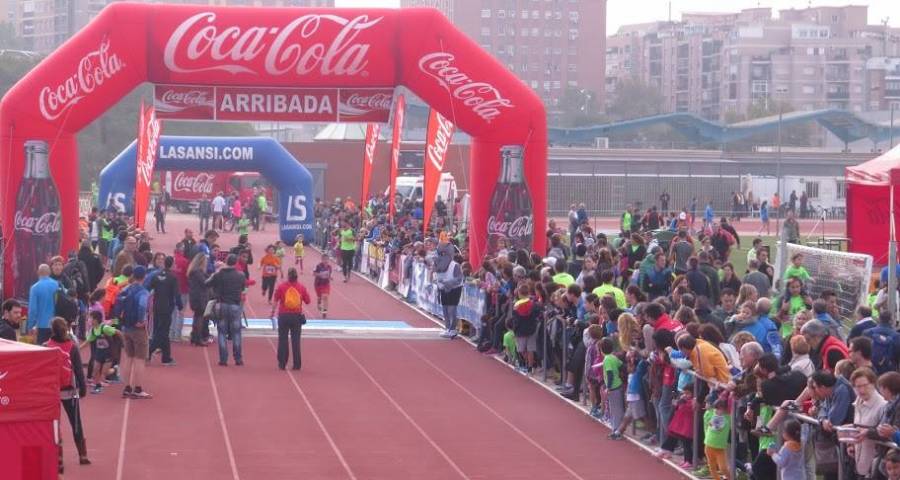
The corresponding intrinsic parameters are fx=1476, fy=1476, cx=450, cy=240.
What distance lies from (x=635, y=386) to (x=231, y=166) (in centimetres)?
2841

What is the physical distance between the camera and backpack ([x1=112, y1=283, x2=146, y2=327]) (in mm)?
16219

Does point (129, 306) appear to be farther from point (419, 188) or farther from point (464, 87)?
point (419, 188)

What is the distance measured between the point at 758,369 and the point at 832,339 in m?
1.45

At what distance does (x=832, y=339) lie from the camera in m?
12.3

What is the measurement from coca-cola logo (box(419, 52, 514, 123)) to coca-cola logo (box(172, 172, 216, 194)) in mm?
39565

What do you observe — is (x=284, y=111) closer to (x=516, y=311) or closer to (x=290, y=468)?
(x=516, y=311)

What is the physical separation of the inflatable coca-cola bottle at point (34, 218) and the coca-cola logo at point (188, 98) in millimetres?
2265

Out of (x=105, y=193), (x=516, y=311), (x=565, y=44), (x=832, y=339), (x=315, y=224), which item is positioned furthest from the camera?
(x=565, y=44)

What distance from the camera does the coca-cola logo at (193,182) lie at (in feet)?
204

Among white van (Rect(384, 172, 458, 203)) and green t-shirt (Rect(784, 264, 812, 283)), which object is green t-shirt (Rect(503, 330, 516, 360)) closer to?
green t-shirt (Rect(784, 264, 812, 283))

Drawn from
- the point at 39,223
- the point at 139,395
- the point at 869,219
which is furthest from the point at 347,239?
the point at 139,395

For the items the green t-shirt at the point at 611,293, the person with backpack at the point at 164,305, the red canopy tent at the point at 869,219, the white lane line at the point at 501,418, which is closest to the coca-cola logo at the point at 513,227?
the white lane line at the point at 501,418

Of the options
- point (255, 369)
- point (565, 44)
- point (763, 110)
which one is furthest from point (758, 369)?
point (565, 44)

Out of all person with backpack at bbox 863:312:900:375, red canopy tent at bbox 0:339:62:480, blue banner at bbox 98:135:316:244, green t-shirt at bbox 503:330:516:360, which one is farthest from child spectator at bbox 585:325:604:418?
blue banner at bbox 98:135:316:244
